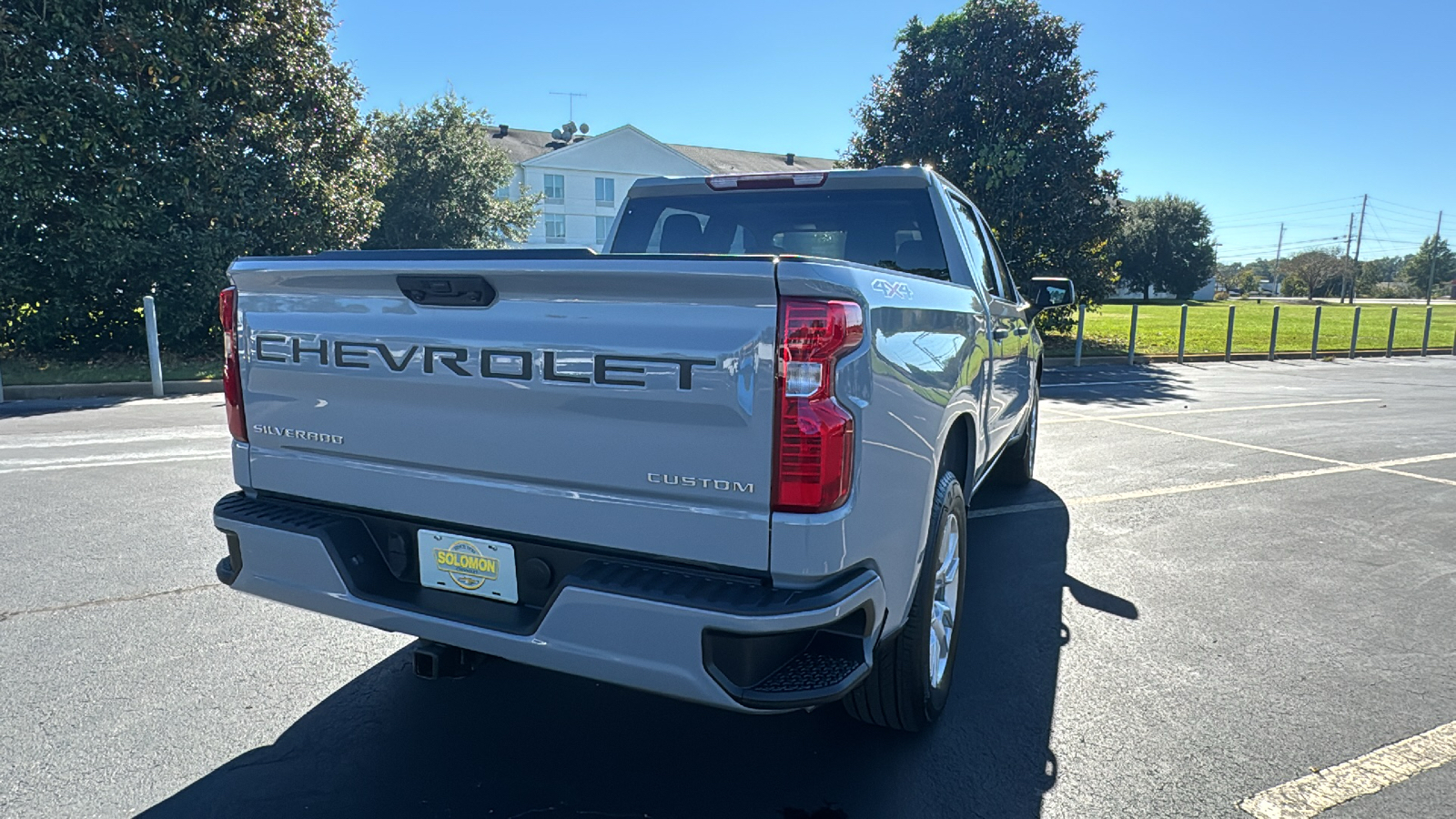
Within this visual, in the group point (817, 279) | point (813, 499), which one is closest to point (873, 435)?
point (813, 499)

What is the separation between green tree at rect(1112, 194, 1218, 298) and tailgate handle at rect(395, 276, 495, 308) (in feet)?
213

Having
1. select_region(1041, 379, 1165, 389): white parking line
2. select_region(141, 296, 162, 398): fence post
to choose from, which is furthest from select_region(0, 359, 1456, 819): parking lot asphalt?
select_region(1041, 379, 1165, 389): white parking line

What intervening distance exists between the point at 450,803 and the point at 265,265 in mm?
1694

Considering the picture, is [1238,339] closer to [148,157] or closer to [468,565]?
[148,157]

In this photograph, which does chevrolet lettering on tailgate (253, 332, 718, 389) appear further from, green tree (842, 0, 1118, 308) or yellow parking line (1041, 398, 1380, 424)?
green tree (842, 0, 1118, 308)

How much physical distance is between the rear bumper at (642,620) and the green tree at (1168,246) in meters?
64.8

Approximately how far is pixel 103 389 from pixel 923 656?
11.7 meters

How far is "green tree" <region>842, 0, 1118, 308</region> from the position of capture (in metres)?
18.2

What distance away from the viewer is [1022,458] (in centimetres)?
634

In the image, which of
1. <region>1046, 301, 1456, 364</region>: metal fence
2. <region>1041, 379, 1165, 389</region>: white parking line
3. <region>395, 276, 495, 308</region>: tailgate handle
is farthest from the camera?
<region>1046, 301, 1456, 364</region>: metal fence

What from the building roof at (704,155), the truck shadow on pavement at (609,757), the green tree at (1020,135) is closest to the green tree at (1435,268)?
the building roof at (704,155)

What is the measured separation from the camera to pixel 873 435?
217 cm

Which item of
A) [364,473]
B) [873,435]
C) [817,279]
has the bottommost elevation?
[364,473]

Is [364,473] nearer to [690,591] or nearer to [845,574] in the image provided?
[690,591]
